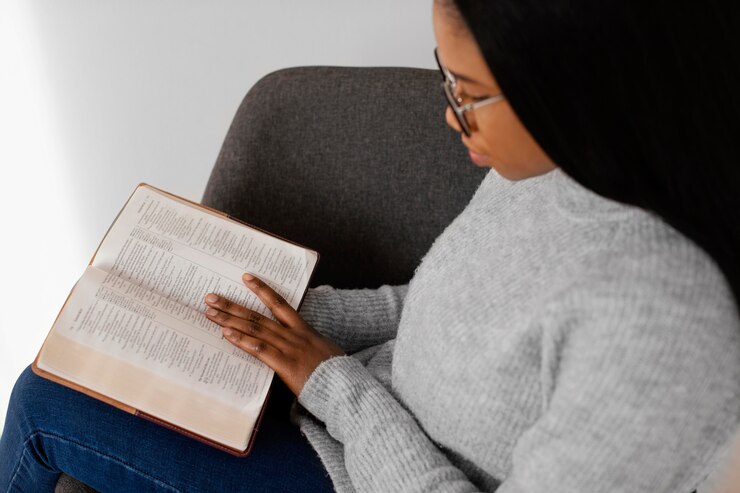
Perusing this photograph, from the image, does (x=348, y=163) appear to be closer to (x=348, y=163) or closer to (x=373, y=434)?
(x=348, y=163)

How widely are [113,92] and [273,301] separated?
2.50 feet

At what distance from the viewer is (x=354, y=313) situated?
1002 millimetres

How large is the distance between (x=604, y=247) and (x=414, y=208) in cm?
48

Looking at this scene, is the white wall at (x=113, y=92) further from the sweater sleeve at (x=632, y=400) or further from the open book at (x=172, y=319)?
the sweater sleeve at (x=632, y=400)

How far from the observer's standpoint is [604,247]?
614 millimetres

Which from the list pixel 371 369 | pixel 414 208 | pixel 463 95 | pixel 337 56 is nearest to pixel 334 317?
pixel 371 369

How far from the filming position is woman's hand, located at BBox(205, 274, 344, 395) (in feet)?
2.79

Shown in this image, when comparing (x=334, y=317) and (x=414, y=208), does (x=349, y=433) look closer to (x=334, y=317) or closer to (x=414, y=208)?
(x=334, y=317)

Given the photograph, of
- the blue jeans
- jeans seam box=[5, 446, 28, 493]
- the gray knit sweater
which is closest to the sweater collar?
the gray knit sweater

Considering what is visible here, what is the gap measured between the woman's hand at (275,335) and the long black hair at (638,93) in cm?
43

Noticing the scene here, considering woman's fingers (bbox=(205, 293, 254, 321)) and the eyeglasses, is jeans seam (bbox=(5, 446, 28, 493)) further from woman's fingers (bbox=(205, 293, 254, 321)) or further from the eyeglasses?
the eyeglasses

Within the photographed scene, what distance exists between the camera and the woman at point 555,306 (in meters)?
0.52

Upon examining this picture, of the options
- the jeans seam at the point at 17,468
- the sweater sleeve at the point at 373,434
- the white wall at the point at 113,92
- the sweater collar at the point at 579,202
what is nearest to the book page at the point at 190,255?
the sweater sleeve at the point at 373,434

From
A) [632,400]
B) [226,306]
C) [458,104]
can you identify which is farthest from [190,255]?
[632,400]
